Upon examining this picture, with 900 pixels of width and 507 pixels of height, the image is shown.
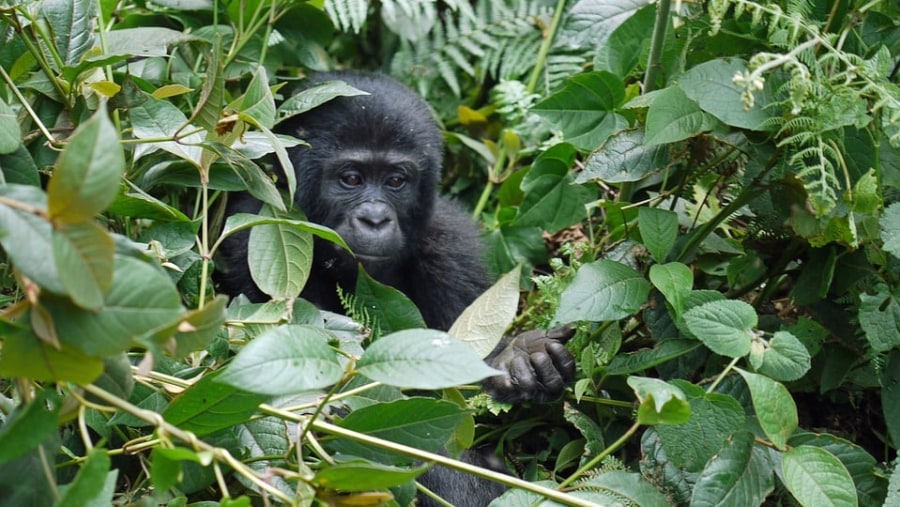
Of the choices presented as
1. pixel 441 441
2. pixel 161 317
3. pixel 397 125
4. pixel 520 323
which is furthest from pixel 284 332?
pixel 397 125

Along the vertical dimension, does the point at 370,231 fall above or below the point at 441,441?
below

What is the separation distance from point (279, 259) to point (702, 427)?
107 cm

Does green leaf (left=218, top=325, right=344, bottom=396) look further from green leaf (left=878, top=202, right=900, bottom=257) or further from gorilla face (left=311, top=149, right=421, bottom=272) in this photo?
gorilla face (left=311, top=149, right=421, bottom=272)

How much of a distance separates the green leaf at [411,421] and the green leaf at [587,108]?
43.9 inches

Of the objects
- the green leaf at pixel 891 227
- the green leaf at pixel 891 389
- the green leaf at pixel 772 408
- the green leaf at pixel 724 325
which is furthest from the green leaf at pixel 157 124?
the green leaf at pixel 891 389

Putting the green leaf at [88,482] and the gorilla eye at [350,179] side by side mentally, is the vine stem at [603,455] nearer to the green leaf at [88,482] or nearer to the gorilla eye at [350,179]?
the green leaf at [88,482]

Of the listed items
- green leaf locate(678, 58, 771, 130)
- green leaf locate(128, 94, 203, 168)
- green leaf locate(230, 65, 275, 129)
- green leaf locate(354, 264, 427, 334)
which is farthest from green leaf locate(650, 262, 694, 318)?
green leaf locate(128, 94, 203, 168)

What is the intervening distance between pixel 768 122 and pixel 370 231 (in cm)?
150

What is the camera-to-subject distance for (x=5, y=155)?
203 centimetres

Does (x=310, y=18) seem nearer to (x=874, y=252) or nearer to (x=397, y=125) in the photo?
(x=397, y=125)

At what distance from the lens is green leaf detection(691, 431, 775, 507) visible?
220cm

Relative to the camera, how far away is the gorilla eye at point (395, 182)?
3.74 meters

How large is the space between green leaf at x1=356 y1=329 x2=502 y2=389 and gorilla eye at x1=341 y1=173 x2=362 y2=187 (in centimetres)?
197

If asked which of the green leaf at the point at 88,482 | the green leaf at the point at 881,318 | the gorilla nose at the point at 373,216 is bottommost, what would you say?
the gorilla nose at the point at 373,216
